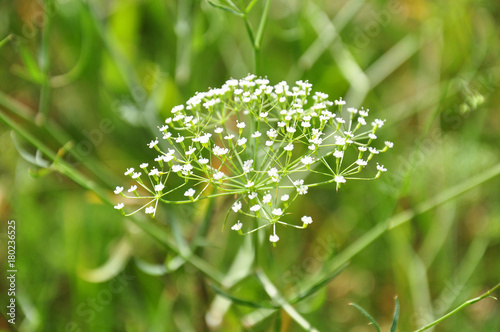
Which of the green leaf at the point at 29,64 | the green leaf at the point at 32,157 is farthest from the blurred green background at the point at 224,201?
the green leaf at the point at 32,157

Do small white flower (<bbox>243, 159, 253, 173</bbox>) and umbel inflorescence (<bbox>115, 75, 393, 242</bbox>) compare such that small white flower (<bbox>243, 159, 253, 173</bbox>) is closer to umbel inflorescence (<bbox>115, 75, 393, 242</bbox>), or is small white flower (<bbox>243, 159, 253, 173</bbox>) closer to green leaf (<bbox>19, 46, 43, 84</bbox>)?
umbel inflorescence (<bbox>115, 75, 393, 242</bbox>)

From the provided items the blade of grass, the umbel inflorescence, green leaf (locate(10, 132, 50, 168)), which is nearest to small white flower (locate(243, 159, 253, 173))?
the umbel inflorescence

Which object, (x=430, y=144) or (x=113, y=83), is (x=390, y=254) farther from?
(x=113, y=83)

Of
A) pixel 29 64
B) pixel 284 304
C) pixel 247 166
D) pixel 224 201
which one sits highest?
pixel 29 64

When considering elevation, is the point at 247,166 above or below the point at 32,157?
below

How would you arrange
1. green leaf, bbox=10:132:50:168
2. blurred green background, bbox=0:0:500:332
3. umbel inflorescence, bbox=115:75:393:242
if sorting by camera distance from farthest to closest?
1. blurred green background, bbox=0:0:500:332
2. green leaf, bbox=10:132:50:168
3. umbel inflorescence, bbox=115:75:393:242

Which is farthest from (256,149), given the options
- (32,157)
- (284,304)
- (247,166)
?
→ (32,157)

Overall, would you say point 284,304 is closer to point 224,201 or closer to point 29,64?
point 224,201

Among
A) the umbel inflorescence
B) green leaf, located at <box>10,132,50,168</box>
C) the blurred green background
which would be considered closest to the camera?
the umbel inflorescence
